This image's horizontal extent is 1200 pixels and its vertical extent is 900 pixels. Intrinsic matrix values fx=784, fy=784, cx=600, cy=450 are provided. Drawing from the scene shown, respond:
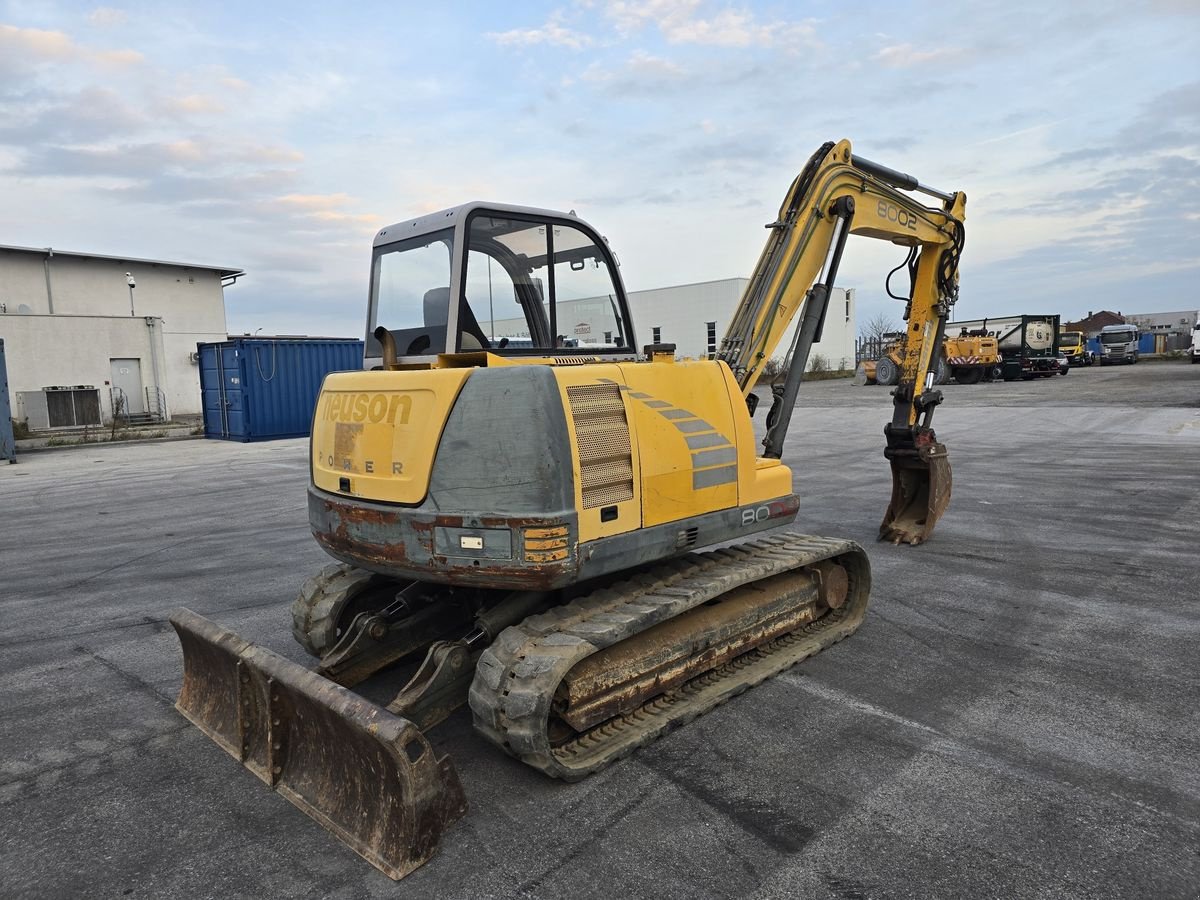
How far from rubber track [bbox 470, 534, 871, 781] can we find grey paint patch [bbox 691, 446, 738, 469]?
2.18 feet

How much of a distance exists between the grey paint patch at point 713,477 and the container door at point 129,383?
3308 cm

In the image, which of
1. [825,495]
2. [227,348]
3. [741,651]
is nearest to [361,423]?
[741,651]

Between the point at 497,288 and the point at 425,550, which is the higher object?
the point at 497,288

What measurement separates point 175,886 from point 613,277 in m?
3.87

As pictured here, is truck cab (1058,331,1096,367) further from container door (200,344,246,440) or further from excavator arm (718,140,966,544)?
excavator arm (718,140,966,544)

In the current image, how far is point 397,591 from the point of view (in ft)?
17.5

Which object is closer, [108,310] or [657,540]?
[657,540]

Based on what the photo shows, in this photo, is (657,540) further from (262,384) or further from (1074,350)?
(1074,350)

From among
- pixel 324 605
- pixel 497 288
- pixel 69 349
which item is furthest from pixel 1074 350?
pixel 324 605

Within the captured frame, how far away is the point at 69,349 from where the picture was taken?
2998 cm

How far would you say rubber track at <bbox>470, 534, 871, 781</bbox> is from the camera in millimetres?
3588

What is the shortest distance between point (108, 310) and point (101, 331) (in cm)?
703

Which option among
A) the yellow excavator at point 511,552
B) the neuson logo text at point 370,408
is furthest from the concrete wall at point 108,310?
the neuson logo text at point 370,408

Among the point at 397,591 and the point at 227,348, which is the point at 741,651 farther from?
the point at 227,348
